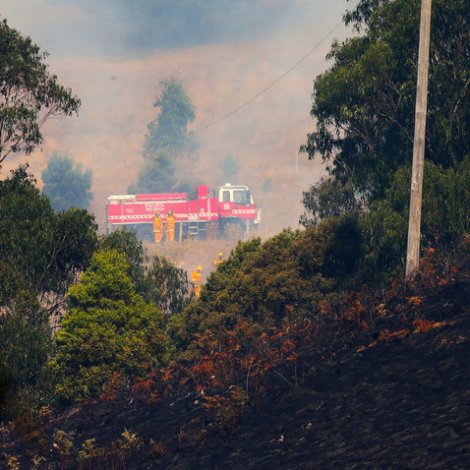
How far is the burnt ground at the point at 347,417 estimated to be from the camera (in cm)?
1622

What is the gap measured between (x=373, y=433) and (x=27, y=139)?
24.9 metres

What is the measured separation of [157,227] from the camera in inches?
6161

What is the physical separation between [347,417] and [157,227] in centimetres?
13887

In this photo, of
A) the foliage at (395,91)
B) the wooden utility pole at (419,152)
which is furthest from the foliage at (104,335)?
the foliage at (395,91)

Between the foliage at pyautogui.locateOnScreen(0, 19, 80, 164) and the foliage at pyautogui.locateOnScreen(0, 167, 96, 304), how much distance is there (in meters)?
2.02

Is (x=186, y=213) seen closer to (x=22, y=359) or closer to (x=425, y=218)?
(x=425, y=218)

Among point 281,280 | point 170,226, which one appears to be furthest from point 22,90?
point 170,226

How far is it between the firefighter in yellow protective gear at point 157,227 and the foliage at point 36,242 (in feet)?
388

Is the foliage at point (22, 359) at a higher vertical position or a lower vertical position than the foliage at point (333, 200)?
lower

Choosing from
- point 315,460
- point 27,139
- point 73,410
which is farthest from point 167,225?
point 315,460

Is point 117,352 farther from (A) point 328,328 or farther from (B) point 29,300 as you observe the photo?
(A) point 328,328

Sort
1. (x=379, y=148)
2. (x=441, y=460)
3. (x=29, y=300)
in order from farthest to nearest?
(x=379, y=148)
(x=29, y=300)
(x=441, y=460)

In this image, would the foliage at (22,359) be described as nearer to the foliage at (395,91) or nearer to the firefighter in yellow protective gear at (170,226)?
the foliage at (395,91)

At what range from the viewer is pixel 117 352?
102 feet
